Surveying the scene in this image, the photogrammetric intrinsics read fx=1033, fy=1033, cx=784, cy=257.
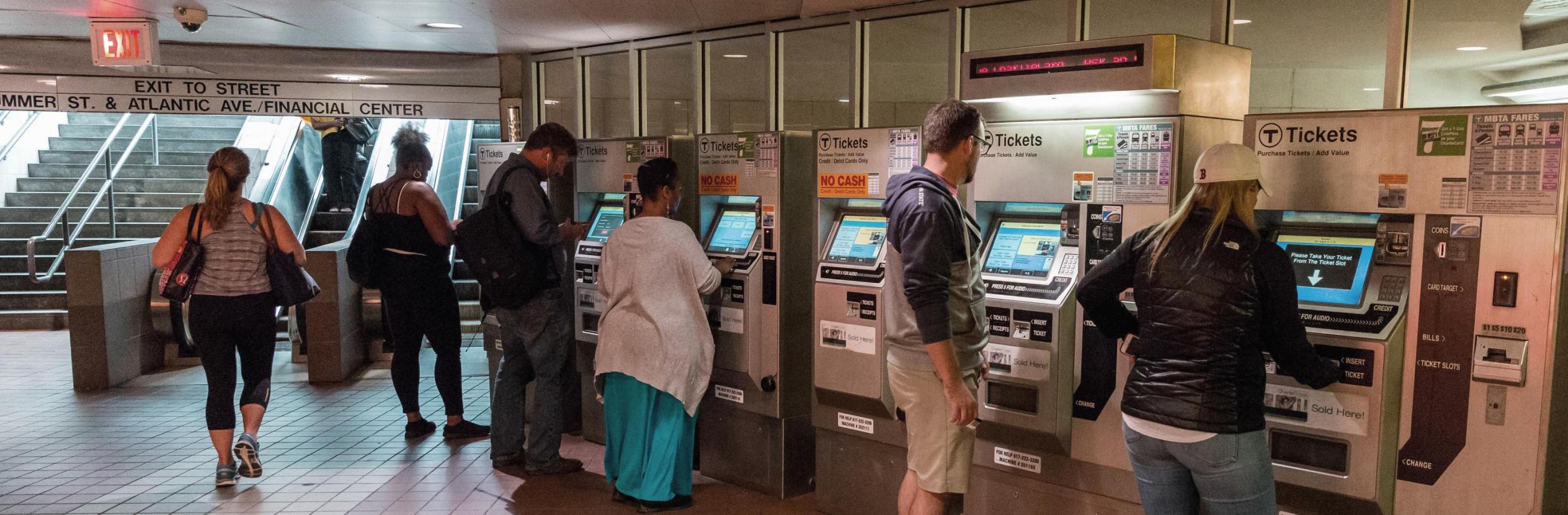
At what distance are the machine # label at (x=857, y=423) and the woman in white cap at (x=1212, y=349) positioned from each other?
1404mm

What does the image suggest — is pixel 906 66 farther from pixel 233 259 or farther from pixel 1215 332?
pixel 1215 332

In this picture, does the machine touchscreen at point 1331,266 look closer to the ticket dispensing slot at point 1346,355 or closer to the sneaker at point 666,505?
the ticket dispensing slot at point 1346,355

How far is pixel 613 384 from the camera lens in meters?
3.96

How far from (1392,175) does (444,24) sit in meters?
4.26

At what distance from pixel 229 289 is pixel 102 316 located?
3.14 metres

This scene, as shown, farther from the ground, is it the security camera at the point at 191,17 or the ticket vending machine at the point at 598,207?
the security camera at the point at 191,17

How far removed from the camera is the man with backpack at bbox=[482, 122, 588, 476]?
4.34 meters

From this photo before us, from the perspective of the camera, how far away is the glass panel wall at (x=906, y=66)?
6551 mm

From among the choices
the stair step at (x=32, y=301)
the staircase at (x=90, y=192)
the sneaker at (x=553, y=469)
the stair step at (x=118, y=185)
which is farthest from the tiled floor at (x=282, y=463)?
the stair step at (x=118, y=185)

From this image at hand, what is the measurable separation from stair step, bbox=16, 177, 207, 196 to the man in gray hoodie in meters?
10.4

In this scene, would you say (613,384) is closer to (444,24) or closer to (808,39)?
(444,24)

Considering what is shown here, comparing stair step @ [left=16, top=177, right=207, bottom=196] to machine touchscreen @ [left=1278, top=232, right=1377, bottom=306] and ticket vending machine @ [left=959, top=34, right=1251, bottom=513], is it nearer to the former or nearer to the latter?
ticket vending machine @ [left=959, top=34, right=1251, bottom=513]

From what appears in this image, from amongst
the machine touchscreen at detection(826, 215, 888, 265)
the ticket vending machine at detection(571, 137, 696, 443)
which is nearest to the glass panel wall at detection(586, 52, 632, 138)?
the ticket vending machine at detection(571, 137, 696, 443)

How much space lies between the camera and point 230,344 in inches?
170
